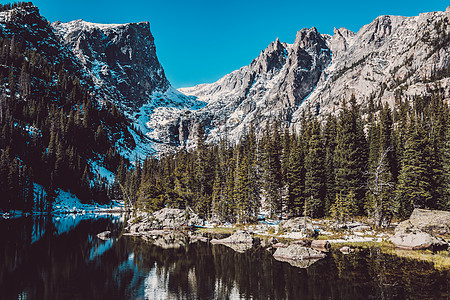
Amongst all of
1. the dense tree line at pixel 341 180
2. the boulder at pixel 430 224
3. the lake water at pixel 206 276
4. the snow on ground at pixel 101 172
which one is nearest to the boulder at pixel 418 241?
the boulder at pixel 430 224

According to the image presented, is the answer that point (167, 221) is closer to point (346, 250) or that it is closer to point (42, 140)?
point (346, 250)

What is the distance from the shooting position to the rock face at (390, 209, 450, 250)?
33500 mm

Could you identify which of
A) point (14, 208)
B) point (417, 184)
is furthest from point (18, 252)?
point (14, 208)

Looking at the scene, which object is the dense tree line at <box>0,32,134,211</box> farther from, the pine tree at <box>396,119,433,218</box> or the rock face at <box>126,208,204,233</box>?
the pine tree at <box>396,119,433,218</box>

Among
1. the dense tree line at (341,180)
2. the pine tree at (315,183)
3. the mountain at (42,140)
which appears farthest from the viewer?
the mountain at (42,140)

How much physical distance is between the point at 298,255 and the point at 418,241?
15.5 meters

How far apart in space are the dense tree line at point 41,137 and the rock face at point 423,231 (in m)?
113

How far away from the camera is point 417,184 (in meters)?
51.0

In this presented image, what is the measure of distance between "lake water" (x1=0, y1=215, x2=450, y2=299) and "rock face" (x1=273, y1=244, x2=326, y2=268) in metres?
1.21

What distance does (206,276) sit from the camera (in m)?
27.0

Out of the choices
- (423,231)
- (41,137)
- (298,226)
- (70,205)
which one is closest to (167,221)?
(298,226)

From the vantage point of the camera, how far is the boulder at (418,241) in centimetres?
3331

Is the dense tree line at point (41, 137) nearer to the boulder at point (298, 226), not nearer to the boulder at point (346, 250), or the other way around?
the boulder at point (298, 226)

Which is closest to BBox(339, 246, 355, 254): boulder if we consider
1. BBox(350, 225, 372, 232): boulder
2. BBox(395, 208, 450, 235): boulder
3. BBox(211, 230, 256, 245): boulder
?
BBox(395, 208, 450, 235): boulder
